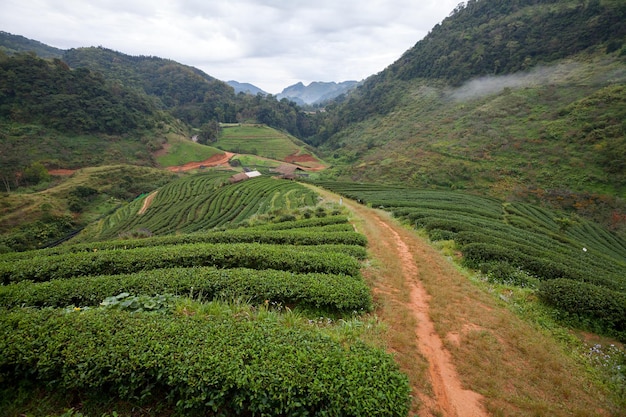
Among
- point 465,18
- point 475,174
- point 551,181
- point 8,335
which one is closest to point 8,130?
point 8,335

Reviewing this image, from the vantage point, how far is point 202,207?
1690 inches

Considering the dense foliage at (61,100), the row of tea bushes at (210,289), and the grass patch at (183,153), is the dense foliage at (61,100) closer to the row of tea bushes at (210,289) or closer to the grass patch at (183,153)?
the grass patch at (183,153)

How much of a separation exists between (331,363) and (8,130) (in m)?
96.1

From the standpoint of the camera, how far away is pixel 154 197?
52.5m

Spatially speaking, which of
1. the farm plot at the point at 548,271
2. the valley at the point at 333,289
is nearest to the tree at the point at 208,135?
the valley at the point at 333,289

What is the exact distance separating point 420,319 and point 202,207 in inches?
1607

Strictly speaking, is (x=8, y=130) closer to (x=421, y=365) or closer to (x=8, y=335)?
Answer: (x=8, y=335)

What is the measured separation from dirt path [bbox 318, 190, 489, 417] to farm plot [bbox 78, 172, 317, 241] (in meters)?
19.9

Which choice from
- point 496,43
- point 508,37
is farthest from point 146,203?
point 508,37

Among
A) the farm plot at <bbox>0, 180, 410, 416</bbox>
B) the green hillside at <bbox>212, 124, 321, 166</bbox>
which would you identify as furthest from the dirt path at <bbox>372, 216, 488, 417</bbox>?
the green hillside at <bbox>212, 124, 321, 166</bbox>

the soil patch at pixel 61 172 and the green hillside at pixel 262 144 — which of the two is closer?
the soil patch at pixel 61 172

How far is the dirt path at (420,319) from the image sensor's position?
5.56m

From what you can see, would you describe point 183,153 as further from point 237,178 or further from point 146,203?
point 146,203

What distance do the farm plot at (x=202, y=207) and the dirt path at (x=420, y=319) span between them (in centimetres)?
1989
